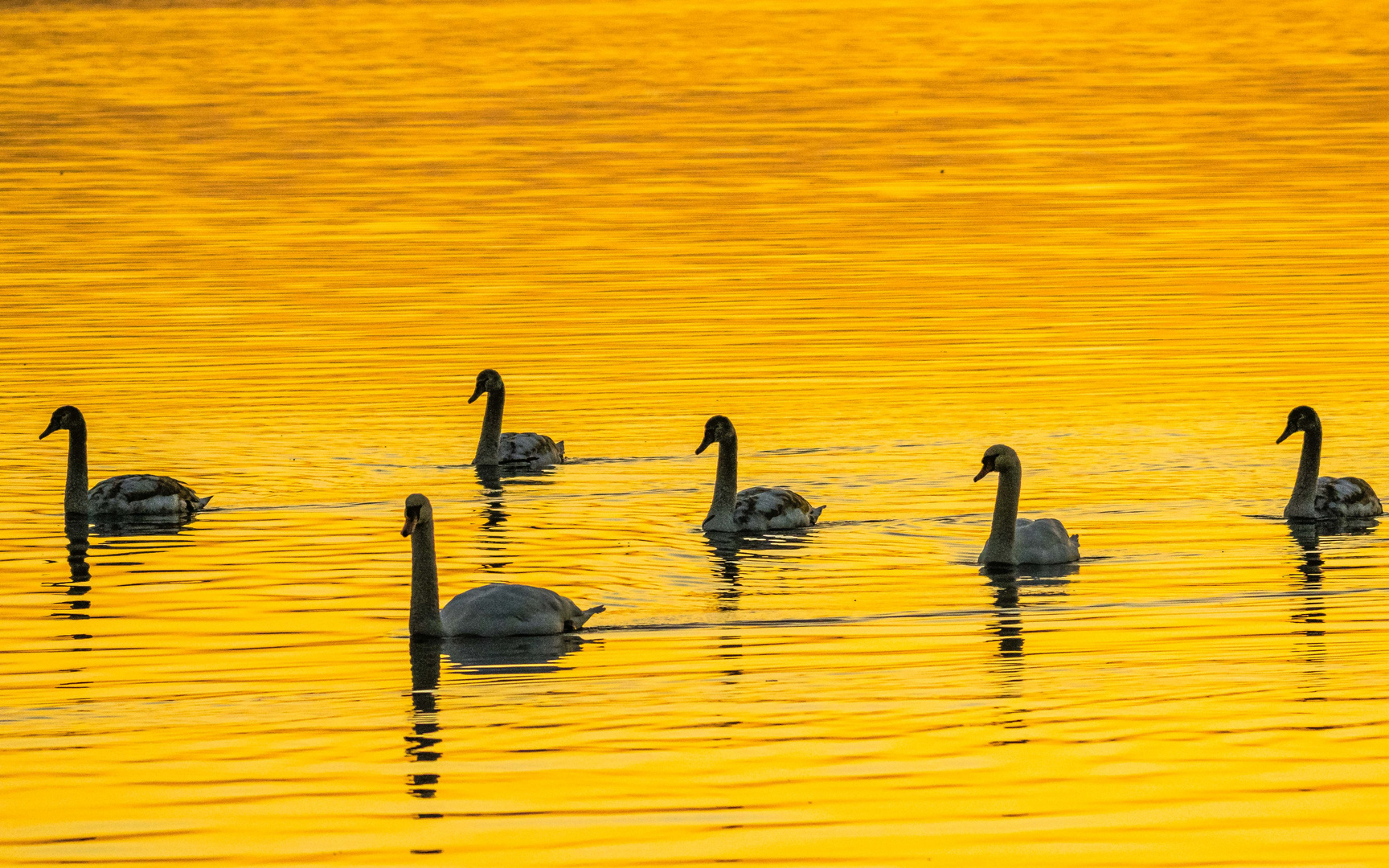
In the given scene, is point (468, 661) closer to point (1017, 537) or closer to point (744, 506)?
point (1017, 537)

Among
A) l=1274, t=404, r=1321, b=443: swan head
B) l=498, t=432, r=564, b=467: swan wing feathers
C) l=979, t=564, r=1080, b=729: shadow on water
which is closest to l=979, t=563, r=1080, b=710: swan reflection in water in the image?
l=979, t=564, r=1080, b=729: shadow on water

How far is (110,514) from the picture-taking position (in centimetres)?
2362

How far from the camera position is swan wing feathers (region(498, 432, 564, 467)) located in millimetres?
26047

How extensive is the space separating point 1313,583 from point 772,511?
4875mm

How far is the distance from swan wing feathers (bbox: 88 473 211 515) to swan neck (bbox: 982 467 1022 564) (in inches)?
295

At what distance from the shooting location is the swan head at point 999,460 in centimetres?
2111

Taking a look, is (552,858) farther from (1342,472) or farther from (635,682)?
(1342,472)

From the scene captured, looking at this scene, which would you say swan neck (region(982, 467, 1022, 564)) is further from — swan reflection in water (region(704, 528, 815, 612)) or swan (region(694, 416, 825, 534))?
swan (region(694, 416, 825, 534))

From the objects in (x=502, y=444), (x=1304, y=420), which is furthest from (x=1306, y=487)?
(x=502, y=444)

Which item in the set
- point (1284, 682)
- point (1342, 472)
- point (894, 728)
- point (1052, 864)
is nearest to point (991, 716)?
point (894, 728)

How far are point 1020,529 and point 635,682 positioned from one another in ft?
17.5

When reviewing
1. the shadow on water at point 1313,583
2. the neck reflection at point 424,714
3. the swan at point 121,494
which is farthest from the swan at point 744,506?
the neck reflection at point 424,714

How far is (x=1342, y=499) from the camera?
22.2 m

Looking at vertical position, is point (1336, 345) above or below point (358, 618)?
above
